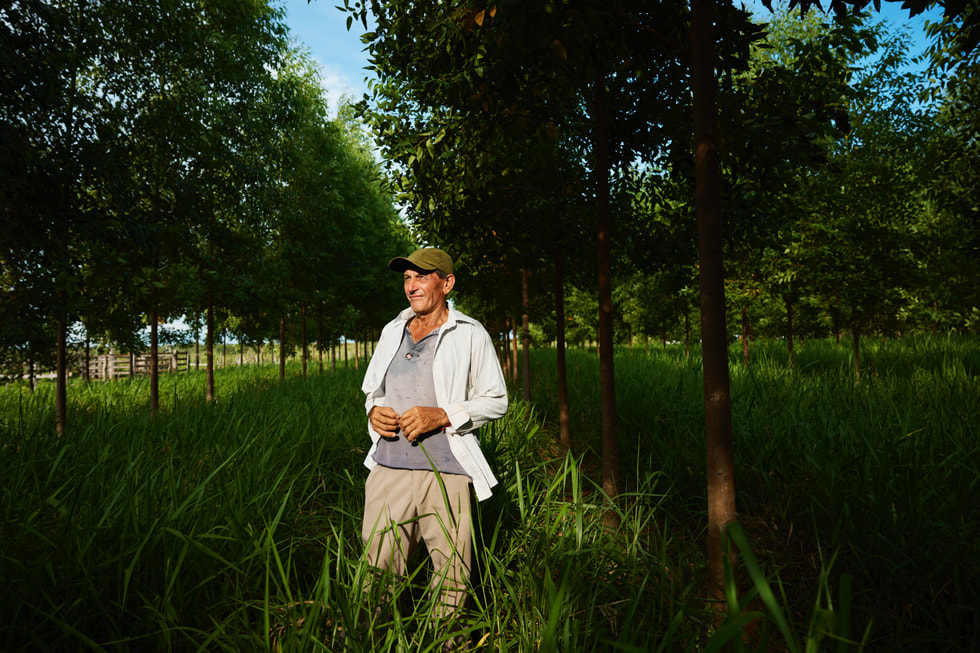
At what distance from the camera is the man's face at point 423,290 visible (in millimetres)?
2521

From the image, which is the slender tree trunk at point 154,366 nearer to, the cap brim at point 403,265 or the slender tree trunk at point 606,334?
the cap brim at point 403,265

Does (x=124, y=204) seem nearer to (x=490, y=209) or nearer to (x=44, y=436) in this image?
(x=44, y=436)

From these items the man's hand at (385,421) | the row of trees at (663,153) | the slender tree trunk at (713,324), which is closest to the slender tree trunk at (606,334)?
the row of trees at (663,153)

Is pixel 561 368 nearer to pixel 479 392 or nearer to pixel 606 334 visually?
pixel 606 334

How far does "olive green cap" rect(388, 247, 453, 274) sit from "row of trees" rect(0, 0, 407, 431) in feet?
7.47

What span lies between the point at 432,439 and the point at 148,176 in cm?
730

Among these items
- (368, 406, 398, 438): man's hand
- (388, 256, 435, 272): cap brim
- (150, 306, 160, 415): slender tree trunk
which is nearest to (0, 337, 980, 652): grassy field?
(368, 406, 398, 438): man's hand

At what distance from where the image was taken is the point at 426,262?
98.4 inches

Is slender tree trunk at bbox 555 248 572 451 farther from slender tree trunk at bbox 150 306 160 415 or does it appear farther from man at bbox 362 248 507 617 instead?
slender tree trunk at bbox 150 306 160 415

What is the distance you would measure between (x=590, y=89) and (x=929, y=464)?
4.05 metres

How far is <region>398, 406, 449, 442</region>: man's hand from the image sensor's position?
224cm

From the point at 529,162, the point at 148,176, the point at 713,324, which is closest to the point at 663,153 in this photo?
the point at 529,162

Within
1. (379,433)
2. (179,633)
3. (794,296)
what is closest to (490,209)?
(379,433)

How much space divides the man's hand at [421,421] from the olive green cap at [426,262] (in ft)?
2.47
